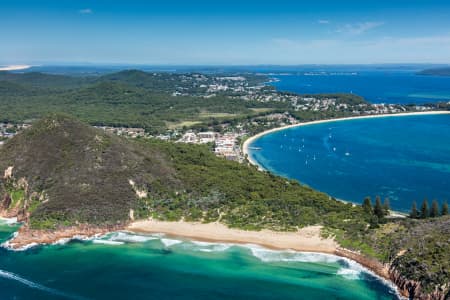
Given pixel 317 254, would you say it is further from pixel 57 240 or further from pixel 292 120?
pixel 292 120

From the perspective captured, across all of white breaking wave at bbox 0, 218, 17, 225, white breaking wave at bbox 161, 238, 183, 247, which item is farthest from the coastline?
white breaking wave at bbox 0, 218, 17, 225

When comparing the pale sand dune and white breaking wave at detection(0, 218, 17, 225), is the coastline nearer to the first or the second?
the pale sand dune

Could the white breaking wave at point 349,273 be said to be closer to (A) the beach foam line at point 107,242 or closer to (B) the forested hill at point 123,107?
(A) the beach foam line at point 107,242

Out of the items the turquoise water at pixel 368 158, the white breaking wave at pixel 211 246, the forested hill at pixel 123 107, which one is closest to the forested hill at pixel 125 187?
the white breaking wave at pixel 211 246

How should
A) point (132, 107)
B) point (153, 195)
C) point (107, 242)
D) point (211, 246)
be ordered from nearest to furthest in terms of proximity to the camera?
point (211, 246) → point (107, 242) → point (153, 195) → point (132, 107)

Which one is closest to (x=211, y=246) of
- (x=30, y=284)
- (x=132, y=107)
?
(x=30, y=284)

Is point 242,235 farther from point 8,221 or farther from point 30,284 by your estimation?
point 8,221
